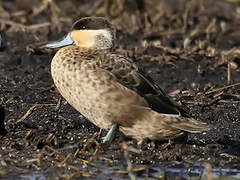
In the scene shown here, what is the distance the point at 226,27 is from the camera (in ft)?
32.8

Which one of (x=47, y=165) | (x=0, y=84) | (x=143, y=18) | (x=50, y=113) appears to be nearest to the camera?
(x=47, y=165)

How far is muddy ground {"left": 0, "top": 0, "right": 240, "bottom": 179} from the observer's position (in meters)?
5.44

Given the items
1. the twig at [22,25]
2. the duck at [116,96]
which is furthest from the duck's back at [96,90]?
the twig at [22,25]

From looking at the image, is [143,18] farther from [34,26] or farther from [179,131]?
[179,131]

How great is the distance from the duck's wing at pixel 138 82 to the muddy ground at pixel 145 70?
0.32m

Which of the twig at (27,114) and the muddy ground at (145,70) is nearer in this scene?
the muddy ground at (145,70)

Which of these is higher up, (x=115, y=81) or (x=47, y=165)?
(x=115, y=81)

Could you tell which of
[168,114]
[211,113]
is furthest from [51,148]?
[211,113]

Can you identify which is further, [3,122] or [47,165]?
[3,122]

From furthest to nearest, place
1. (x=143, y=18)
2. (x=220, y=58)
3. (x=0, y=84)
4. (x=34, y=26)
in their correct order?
(x=143, y=18) < (x=34, y=26) < (x=220, y=58) < (x=0, y=84)

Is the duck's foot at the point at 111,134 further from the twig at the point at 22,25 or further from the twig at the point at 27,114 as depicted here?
the twig at the point at 22,25

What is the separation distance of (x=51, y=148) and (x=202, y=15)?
525cm

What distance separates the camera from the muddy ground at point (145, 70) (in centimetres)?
544

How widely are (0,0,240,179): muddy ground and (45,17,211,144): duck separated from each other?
161 mm
